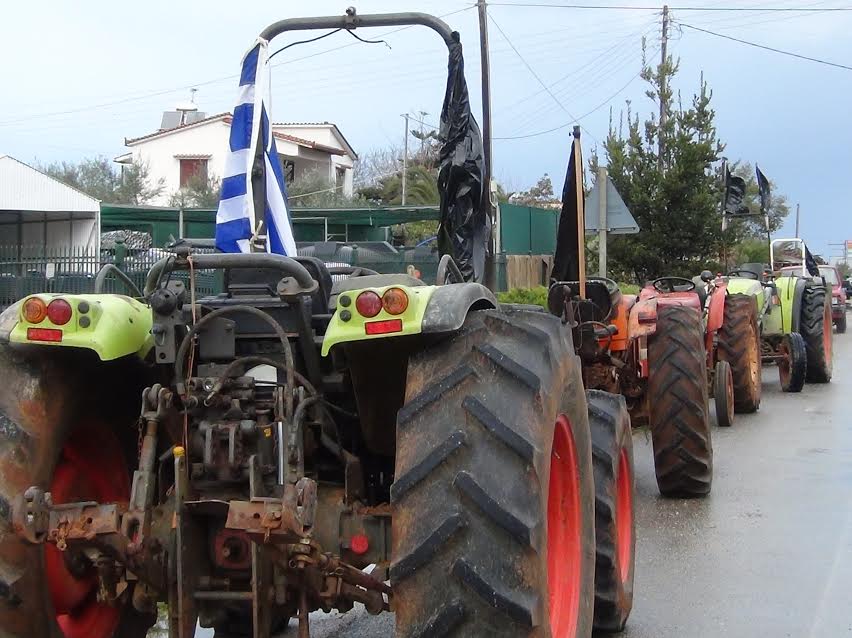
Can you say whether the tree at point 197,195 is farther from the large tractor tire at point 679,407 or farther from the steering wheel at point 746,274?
the large tractor tire at point 679,407

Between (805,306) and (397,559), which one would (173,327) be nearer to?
(397,559)

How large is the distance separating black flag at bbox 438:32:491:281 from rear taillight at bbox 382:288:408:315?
2.02 meters

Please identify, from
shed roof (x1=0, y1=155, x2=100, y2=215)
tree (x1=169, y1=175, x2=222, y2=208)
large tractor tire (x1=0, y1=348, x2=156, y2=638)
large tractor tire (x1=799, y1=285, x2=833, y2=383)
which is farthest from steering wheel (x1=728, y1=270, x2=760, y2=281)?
tree (x1=169, y1=175, x2=222, y2=208)

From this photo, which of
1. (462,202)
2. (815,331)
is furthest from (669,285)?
(462,202)

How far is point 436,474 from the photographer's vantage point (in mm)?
3381

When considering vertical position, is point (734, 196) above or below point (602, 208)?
above

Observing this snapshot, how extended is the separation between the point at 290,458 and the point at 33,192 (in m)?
27.2

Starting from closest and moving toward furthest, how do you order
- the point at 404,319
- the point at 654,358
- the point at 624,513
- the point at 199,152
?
1. the point at 404,319
2. the point at 624,513
3. the point at 654,358
4. the point at 199,152

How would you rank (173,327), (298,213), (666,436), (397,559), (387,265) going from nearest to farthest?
(397,559), (173,327), (666,436), (387,265), (298,213)

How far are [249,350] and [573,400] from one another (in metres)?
1.28

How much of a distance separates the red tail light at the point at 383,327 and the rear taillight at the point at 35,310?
49.3 inches

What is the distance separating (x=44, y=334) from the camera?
3.96 meters

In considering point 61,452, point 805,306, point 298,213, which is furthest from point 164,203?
point 61,452

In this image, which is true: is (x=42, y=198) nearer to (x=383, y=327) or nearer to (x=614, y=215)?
(x=614, y=215)
